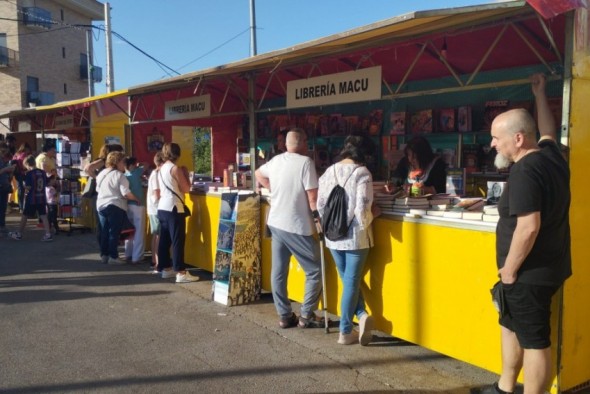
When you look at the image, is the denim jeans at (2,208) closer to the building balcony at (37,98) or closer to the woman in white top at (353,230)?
the woman in white top at (353,230)

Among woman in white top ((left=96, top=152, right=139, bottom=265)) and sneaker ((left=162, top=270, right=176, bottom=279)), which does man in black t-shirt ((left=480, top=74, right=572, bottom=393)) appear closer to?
sneaker ((left=162, top=270, right=176, bottom=279))

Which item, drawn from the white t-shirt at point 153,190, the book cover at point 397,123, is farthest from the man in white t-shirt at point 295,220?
the book cover at point 397,123

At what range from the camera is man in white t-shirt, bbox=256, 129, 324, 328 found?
4.72 m

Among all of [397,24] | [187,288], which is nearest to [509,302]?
[397,24]

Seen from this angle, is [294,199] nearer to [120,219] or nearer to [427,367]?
[427,367]

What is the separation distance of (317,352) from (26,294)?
3814mm

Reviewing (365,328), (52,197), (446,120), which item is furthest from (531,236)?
(52,197)

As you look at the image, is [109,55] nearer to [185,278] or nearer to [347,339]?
[185,278]

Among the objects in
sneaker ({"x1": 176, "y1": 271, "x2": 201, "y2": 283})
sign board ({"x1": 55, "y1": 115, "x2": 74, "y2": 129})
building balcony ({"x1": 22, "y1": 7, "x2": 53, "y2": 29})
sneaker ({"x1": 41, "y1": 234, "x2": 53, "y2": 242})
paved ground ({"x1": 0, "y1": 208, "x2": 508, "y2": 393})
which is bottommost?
paved ground ({"x1": 0, "y1": 208, "x2": 508, "y2": 393})

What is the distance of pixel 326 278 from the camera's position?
16.5 feet

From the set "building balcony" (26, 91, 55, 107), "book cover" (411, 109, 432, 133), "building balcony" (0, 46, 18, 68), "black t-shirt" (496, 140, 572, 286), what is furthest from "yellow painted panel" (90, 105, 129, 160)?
"building balcony" (0, 46, 18, 68)

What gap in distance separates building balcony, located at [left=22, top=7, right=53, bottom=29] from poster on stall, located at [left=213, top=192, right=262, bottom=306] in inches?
1283

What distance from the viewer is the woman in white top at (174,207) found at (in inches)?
260

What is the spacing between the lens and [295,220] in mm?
4719
